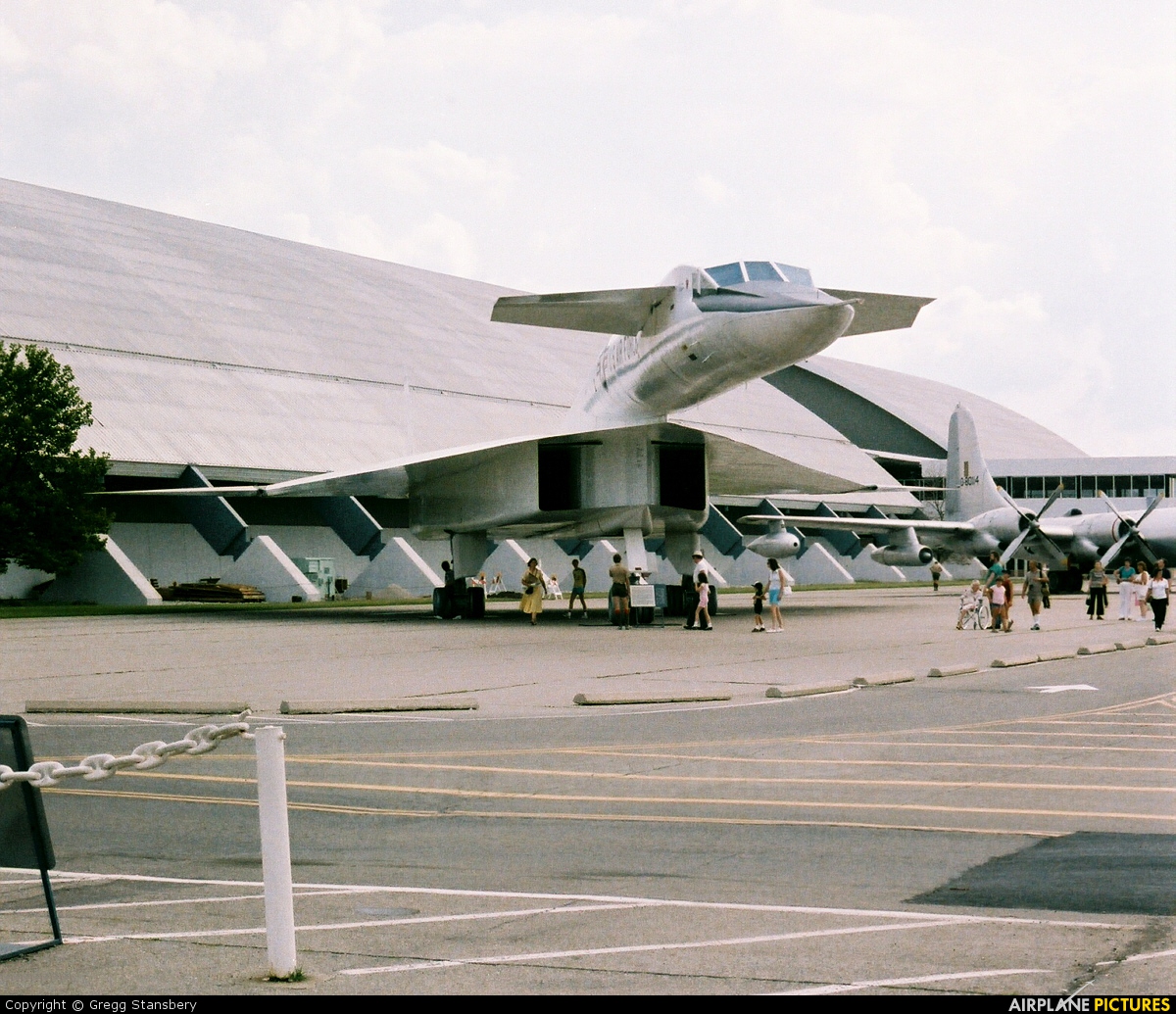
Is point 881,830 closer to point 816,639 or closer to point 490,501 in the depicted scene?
point 816,639

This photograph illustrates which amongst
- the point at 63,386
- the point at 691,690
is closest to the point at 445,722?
the point at 691,690

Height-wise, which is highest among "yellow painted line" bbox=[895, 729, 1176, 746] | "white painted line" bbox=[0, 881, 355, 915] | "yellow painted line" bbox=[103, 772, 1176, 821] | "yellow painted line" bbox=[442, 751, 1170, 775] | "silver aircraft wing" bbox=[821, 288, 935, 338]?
"silver aircraft wing" bbox=[821, 288, 935, 338]

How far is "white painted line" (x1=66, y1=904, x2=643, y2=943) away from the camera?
579 centimetres

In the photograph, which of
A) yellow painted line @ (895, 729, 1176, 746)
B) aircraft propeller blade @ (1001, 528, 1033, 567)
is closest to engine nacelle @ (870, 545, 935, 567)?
aircraft propeller blade @ (1001, 528, 1033, 567)

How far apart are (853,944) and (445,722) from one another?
940 centimetres

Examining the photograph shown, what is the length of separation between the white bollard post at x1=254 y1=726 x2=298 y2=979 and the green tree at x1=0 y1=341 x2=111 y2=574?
136ft

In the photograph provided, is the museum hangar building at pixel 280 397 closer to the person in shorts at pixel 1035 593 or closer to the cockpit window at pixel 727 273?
the person in shorts at pixel 1035 593

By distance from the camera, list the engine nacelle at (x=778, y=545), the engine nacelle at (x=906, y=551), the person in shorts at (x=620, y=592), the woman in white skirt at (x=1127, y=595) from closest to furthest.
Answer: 1. the person in shorts at (x=620, y=592)
2. the woman in white skirt at (x=1127, y=595)
3. the engine nacelle at (x=778, y=545)
4. the engine nacelle at (x=906, y=551)

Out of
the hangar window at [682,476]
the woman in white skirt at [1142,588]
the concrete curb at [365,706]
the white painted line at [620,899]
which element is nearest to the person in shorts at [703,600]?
the hangar window at [682,476]

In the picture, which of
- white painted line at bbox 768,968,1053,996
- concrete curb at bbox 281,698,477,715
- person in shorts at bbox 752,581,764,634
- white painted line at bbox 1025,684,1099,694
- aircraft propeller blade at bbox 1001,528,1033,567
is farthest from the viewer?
aircraft propeller blade at bbox 1001,528,1033,567

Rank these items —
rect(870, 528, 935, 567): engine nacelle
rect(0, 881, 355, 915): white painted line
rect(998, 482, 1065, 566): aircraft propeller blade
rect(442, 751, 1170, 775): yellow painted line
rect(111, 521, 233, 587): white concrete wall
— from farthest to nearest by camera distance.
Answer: rect(870, 528, 935, 567): engine nacelle
rect(111, 521, 233, 587): white concrete wall
rect(998, 482, 1065, 566): aircraft propeller blade
rect(442, 751, 1170, 775): yellow painted line
rect(0, 881, 355, 915): white painted line

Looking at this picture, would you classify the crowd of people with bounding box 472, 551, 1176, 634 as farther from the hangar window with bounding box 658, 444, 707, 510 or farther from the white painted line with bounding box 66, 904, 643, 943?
the white painted line with bounding box 66, 904, 643, 943

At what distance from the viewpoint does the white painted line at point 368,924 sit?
5.79m

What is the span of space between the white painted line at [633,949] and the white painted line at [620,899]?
199mm
